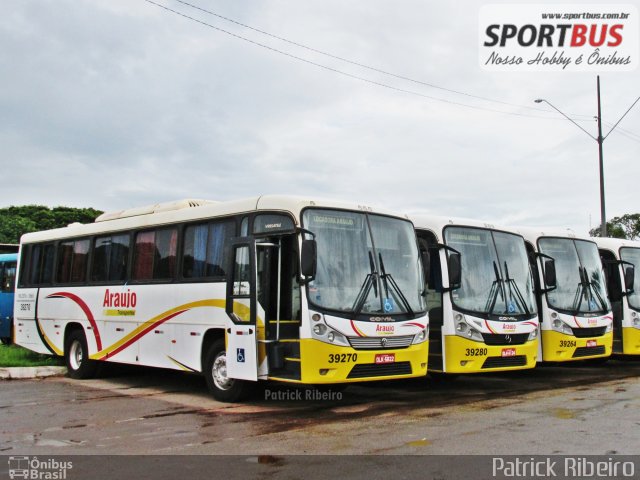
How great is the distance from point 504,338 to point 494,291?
0.85 metres

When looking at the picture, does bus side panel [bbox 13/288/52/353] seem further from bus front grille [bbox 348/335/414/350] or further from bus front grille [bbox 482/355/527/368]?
bus front grille [bbox 482/355/527/368]

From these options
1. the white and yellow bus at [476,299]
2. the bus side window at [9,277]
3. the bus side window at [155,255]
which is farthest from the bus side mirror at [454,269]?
the bus side window at [9,277]

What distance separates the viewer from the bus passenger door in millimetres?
10211

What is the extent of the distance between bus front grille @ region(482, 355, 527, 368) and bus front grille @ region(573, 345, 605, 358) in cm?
207

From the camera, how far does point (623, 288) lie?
16.2 meters

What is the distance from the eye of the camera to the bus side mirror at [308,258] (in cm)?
942

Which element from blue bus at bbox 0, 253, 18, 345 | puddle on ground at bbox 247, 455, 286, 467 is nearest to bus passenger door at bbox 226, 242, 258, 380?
puddle on ground at bbox 247, 455, 286, 467

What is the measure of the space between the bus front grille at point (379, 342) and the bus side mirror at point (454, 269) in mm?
1679

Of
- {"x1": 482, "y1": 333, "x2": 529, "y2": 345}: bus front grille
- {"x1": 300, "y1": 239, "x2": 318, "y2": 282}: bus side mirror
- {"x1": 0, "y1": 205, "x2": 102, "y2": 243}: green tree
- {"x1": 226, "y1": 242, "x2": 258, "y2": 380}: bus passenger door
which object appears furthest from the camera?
{"x1": 0, "y1": 205, "x2": 102, "y2": 243}: green tree

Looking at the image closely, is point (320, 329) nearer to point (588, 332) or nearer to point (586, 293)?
point (588, 332)

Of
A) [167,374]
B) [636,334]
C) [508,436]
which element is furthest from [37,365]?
[636,334]

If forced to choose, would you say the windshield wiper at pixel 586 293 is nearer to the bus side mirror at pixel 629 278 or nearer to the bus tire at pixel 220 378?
the bus side mirror at pixel 629 278

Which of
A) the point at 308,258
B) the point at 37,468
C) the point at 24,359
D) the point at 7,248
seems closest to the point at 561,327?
the point at 308,258

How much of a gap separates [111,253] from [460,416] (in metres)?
7.93
